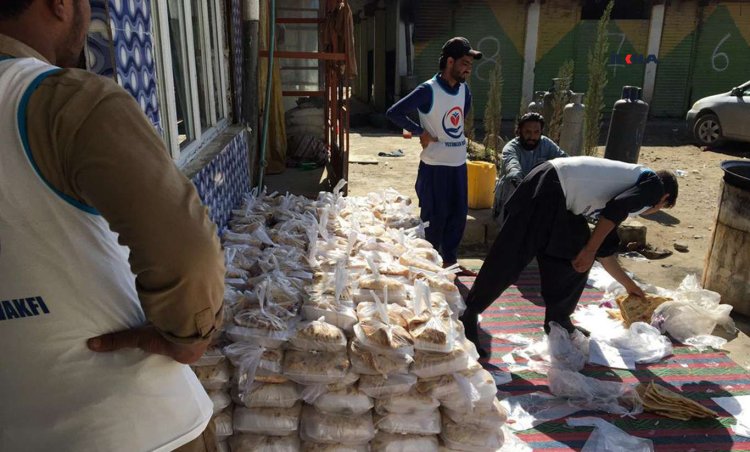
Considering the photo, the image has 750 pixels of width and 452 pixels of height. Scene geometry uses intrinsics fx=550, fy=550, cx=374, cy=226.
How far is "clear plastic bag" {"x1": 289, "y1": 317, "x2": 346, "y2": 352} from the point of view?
2.07m

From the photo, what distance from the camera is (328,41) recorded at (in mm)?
5848

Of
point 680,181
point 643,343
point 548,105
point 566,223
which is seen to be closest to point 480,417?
point 566,223

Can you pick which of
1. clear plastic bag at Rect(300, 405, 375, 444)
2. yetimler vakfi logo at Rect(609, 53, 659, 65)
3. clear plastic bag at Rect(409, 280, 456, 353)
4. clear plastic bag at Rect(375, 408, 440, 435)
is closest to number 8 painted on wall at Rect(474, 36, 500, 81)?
yetimler vakfi logo at Rect(609, 53, 659, 65)

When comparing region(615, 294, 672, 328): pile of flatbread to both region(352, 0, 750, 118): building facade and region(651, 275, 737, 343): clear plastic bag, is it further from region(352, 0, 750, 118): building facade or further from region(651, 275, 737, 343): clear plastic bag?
region(352, 0, 750, 118): building facade

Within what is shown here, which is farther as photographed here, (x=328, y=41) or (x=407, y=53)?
(x=407, y=53)

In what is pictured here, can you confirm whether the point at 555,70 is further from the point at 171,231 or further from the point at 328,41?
the point at 171,231

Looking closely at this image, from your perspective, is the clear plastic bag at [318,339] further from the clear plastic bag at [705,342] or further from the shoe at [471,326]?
the clear plastic bag at [705,342]

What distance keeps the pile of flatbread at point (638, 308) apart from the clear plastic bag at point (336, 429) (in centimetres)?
254

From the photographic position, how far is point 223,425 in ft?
6.80

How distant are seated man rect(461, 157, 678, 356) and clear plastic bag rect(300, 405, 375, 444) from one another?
168 centimetres

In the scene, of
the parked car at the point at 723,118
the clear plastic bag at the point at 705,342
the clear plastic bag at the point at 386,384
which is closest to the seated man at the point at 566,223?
the clear plastic bag at the point at 705,342

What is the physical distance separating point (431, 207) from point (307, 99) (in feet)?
17.1

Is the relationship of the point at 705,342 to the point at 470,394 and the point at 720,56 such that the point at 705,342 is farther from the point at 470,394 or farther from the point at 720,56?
the point at 720,56

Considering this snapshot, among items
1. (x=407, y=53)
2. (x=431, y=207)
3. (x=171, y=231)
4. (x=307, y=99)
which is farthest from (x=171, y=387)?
(x=407, y=53)
